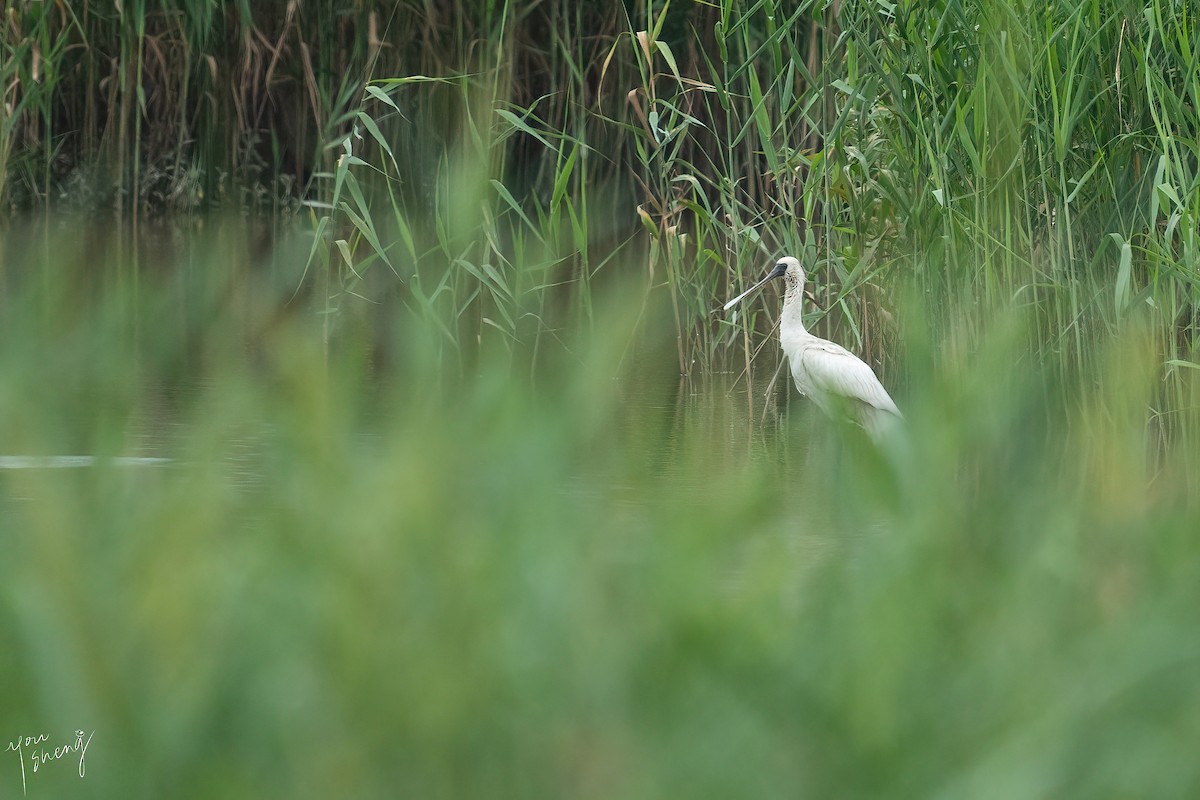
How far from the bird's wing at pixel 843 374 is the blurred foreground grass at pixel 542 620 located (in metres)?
2.07

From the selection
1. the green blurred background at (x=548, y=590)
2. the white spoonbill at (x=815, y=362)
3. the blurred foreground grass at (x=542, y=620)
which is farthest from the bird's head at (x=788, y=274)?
the blurred foreground grass at (x=542, y=620)

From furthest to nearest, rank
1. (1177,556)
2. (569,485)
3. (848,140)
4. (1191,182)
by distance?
1. (848,140)
2. (1191,182)
3. (1177,556)
4. (569,485)

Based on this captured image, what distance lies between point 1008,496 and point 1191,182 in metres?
1.81

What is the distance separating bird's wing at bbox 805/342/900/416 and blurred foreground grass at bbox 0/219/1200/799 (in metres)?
2.07

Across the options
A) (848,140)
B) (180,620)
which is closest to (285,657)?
(180,620)

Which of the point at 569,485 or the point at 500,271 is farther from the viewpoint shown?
the point at 500,271

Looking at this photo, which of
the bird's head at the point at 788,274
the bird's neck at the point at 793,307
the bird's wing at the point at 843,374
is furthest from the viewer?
the bird's neck at the point at 793,307

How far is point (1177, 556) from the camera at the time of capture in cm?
109

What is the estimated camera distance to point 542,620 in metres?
0.85

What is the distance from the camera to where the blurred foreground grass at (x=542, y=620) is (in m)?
0.83

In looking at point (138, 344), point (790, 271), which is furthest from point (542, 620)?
point (790, 271)

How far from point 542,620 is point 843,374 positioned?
8.28 ft

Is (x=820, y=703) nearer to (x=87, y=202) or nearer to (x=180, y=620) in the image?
(x=180, y=620)

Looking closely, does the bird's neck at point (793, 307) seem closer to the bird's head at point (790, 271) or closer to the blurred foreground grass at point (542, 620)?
the bird's head at point (790, 271)
